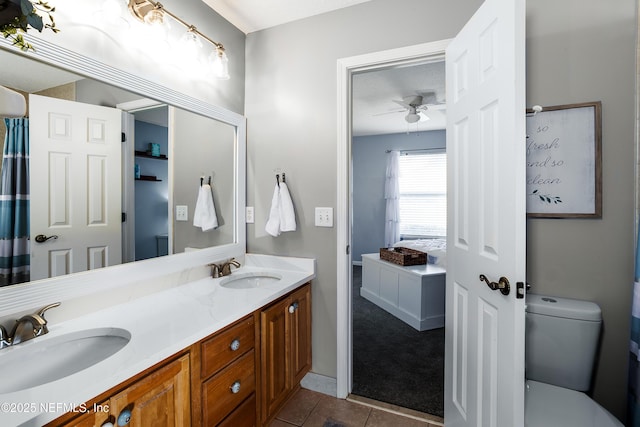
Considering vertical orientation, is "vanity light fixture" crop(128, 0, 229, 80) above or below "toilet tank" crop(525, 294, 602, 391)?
above

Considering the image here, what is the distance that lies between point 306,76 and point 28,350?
1.88m

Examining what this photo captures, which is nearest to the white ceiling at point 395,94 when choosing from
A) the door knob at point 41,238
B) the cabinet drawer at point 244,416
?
the door knob at point 41,238

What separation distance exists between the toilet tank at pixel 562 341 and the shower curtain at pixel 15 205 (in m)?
2.05

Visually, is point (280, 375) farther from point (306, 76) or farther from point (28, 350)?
point (306, 76)

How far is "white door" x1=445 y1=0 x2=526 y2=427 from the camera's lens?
104 centimetres

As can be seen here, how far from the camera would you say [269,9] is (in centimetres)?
186

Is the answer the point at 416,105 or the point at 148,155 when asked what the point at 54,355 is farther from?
the point at 416,105

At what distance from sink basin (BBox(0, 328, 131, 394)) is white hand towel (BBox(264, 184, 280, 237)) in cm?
103

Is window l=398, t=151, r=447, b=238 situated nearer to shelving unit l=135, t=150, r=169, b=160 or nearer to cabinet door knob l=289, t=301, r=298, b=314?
cabinet door knob l=289, t=301, r=298, b=314

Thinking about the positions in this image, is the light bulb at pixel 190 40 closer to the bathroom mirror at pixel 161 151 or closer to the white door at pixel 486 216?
the bathroom mirror at pixel 161 151

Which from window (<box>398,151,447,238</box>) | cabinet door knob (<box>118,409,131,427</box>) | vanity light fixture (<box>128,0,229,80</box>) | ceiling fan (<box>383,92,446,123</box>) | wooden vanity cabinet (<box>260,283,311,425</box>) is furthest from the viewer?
window (<box>398,151,447,238</box>)

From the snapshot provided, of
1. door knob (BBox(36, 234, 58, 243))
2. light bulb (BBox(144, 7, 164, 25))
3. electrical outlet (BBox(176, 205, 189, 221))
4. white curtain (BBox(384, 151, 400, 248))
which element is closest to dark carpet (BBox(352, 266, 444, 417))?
electrical outlet (BBox(176, 205, 189, 221))

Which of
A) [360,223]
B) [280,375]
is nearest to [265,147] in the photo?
[280,375]

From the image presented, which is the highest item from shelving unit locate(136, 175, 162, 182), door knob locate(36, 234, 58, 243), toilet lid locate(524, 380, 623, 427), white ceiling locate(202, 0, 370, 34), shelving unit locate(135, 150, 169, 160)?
white ceiling locate(202, 0, 370, 34)
